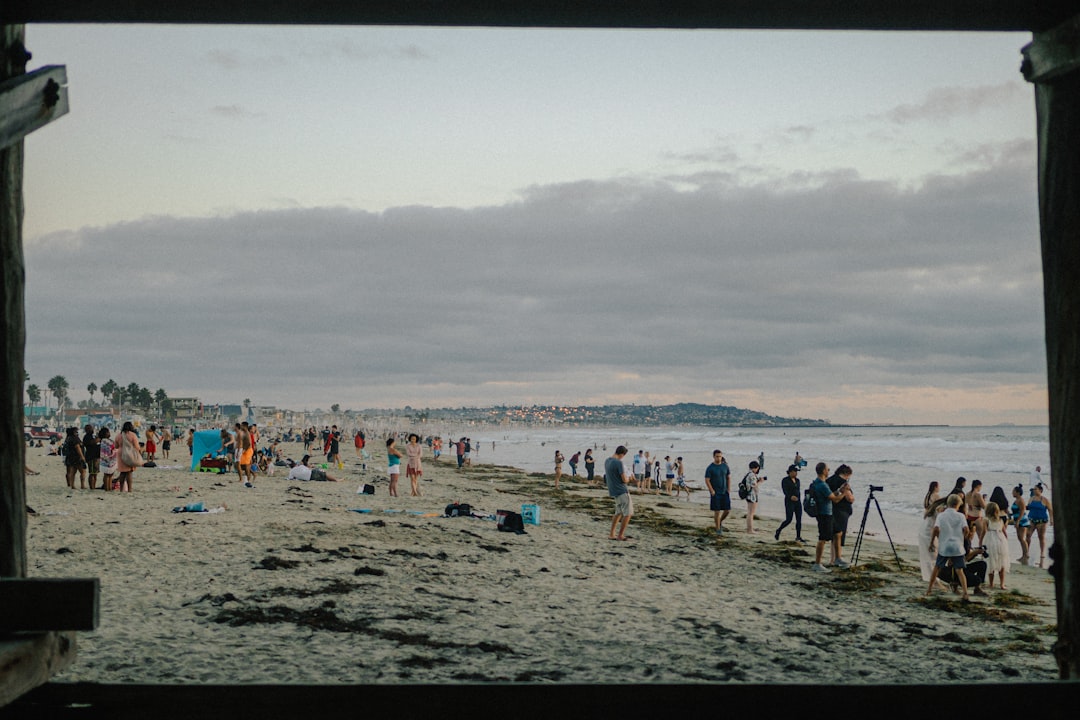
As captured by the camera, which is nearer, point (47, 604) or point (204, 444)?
point (47, 604)

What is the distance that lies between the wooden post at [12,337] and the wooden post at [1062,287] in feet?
12.9

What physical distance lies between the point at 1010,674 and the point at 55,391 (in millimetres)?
223599

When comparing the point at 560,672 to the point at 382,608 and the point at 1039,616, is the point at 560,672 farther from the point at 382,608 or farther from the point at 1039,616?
the point at 1039,616

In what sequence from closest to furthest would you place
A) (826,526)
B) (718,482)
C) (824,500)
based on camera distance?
(824,500) < (826,526) < (718,482)

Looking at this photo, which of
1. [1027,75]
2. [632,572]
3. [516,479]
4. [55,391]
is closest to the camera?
[1027,75]

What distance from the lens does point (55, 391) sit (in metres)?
194

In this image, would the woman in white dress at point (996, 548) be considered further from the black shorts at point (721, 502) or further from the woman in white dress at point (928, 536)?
the black shorts at point (721, 502)

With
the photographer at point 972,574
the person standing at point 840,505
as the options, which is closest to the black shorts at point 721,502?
the person standing at point 840,505

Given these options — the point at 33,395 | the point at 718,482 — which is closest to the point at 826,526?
the point at 718,482

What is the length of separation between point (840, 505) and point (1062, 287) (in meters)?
11.6

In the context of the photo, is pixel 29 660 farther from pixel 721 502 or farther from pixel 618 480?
pixel 721 502

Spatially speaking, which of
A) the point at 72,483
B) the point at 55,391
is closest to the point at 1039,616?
the point at 72,483

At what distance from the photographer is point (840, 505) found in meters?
13.8
